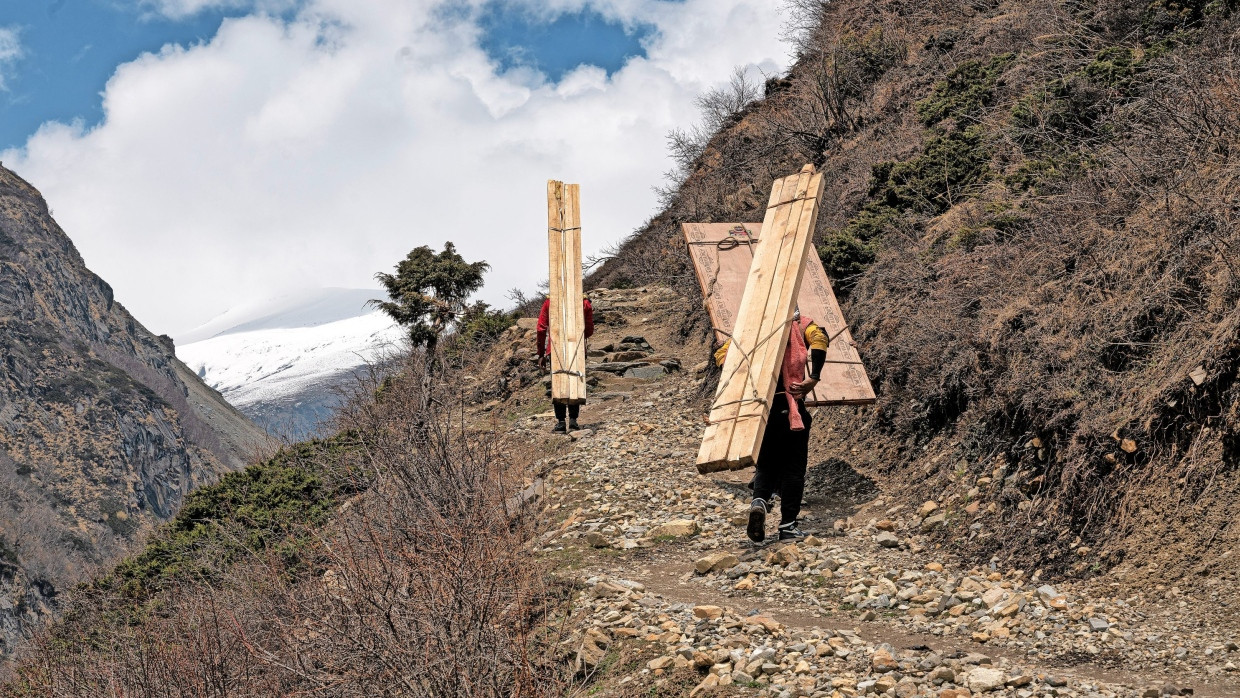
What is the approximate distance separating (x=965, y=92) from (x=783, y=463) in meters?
7.60

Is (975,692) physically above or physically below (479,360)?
below

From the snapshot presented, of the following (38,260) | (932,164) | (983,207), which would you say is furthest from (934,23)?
(38,260)

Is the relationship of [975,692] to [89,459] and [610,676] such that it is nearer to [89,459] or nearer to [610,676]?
[610,676]

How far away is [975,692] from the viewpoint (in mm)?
4234

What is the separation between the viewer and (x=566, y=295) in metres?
12.1

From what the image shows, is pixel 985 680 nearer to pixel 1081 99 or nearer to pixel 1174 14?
pixel 1081 99

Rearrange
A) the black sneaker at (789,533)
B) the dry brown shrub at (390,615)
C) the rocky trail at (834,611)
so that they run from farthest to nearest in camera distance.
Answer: the black sneaker at (789,533)
the dry brown shrub at (390,615)
the rocky trail at (834,611)

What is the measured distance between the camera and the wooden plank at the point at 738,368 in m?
6.88

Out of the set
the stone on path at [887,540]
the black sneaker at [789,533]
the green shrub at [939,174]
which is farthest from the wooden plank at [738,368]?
the green shrub at [939,174]

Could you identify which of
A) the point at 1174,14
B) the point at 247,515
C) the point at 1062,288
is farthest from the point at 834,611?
the point at 247,515

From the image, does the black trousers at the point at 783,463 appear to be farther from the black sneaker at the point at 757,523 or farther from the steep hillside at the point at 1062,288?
the steep hillside at the point at 1062,288

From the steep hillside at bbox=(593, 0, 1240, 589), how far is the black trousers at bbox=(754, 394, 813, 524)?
3.00 ft

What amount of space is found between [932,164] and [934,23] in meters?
6.71

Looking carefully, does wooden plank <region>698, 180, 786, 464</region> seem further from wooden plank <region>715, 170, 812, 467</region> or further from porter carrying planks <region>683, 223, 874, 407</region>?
porter carrying planks <region>683, 223, 874, 407</region>
